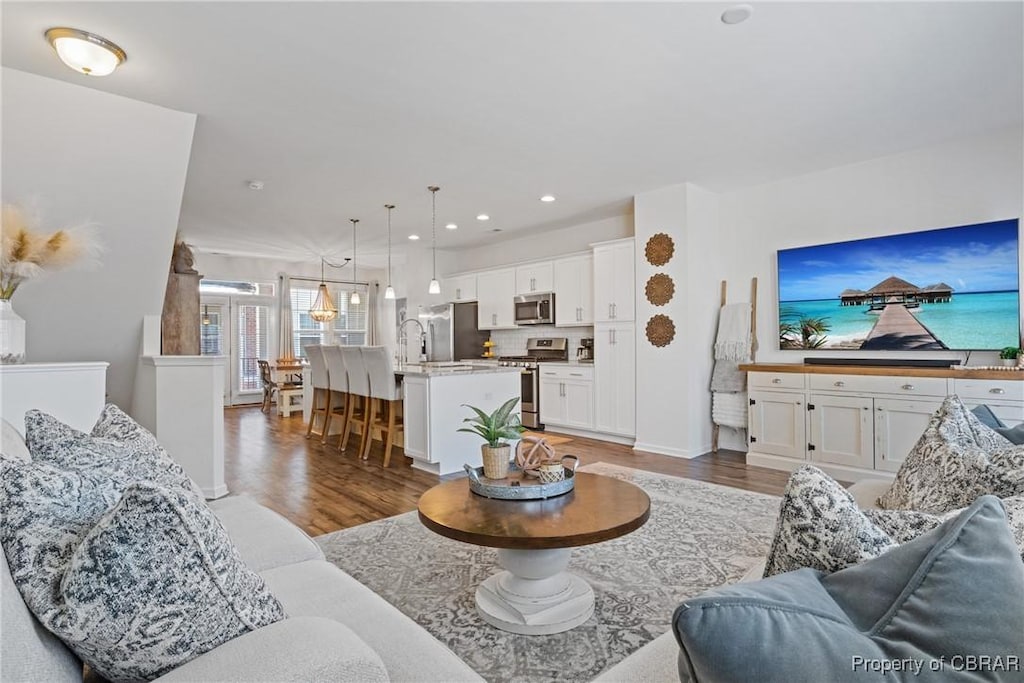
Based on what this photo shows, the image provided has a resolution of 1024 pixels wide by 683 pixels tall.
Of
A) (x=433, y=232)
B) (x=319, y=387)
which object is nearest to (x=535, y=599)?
(x=319, y=387)

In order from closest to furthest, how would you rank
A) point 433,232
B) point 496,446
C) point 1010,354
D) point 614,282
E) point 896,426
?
1. point 496,446
2. point 1010,354
3. point 896,426
4. point 614,282
5. point 433,232

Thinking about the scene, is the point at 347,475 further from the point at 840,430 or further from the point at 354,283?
the point at 354,283

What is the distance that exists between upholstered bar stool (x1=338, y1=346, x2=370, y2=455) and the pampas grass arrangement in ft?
8.60

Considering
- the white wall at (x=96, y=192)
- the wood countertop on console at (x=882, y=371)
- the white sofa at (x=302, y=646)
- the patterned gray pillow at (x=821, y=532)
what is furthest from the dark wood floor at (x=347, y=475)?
the patterned gray pillow at (x=821, y=532)

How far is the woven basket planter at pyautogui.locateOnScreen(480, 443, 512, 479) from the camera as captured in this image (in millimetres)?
2367

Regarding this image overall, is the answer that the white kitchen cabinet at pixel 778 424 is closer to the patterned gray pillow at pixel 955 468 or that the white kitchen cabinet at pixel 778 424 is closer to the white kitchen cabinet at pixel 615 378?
the white kitchen cabinet at pixel 615 378

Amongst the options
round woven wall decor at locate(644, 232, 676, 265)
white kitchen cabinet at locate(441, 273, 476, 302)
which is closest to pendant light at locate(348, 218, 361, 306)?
white kitchen cabinet at locate(441, 273, 476, 302)

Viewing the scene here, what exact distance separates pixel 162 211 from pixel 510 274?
422 centimetres

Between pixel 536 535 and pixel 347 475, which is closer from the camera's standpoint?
pixel 536 535

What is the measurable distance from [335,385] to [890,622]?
5.79 meters

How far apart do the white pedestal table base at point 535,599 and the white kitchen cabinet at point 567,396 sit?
3.86 m

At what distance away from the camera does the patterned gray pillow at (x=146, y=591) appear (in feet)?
2.82

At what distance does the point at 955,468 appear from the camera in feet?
4.62

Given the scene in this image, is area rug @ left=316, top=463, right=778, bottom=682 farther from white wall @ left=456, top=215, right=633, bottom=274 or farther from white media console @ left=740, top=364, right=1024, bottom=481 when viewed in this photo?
white wall @ left=456, top=215, right=633, bottom=274
